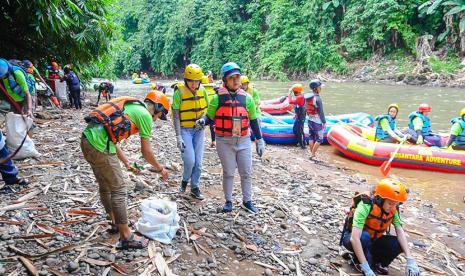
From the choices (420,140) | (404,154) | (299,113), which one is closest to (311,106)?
(299,113)

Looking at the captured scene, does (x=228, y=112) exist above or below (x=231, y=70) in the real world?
below

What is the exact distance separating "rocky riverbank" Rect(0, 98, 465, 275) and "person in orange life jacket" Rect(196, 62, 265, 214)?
670 millimetres

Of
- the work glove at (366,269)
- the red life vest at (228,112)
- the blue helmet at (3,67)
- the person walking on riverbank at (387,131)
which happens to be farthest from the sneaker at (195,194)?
the person walking on riverbank at (387,131)

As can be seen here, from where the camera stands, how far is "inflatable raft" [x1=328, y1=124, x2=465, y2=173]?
8.73 metres

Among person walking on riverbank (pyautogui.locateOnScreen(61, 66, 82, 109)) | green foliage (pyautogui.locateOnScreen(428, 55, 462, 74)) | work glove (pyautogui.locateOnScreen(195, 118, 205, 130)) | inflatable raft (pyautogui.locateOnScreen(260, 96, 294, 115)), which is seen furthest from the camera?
green foliage (pyautogui.locateOnScreen(428, 55, 462, 74))

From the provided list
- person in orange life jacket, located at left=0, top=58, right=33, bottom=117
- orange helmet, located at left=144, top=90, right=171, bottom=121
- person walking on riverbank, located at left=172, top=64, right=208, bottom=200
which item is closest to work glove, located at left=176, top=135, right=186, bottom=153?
person walking on riverbank, located at left=172, top=64, right=208, bottom=200

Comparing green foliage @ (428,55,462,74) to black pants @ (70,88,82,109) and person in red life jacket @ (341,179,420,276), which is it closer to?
black pants @ (70,88,82,109)

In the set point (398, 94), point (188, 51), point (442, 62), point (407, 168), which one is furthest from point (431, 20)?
point (188, 51)

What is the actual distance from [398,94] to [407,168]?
43.9ft

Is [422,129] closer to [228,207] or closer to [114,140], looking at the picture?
[228,207]

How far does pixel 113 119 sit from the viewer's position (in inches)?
131

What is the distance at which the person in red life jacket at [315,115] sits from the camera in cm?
872

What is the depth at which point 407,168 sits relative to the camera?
29.6 ft

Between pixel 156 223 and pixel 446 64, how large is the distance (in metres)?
26.0
